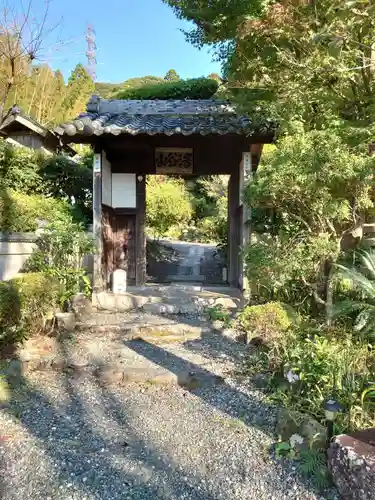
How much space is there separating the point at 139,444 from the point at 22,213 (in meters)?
5.36

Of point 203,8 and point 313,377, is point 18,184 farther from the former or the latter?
point 313,377

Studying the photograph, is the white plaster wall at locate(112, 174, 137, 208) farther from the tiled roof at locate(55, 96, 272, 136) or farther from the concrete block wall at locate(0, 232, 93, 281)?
the concrete block wall at locate(0, 232, 93, 281)

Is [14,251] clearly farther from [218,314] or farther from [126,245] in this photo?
[218,314]

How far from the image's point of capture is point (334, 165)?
4.07 m

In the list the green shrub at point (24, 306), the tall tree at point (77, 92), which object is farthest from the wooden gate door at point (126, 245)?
the tall tree at point (77, 92)

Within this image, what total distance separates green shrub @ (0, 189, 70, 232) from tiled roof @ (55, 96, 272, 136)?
1.68 m

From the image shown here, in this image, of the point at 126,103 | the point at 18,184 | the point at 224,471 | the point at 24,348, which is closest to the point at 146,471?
the point at 224,471

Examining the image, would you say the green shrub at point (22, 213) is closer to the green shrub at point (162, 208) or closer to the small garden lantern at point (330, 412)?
the small garden lantern at point (330, 412)

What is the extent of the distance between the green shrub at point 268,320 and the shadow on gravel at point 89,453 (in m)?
1.93

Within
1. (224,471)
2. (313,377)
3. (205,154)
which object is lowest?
(224,471)

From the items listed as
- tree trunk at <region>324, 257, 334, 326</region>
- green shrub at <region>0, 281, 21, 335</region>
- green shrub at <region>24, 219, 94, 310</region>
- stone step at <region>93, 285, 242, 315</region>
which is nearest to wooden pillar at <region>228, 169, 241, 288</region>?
stone step at <region>93, 285, 242, 315</region>

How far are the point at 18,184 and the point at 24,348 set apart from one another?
474 centimetres

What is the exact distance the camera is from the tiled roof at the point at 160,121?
618 centimetres

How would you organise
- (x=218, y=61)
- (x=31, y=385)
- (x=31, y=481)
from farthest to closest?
(x=218, y=61), (x=31, y=385), (x=31, y=481)
